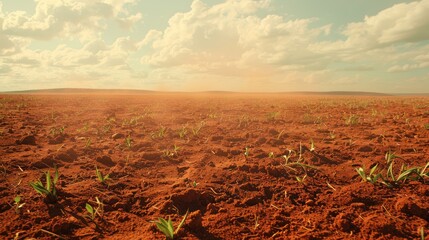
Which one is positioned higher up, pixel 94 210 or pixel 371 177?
pixel 371 177

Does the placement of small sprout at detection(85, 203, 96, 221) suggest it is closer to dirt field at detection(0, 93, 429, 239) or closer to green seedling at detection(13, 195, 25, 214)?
dirt field at detection(0, 93, 429, 239)

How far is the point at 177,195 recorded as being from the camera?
2.32m

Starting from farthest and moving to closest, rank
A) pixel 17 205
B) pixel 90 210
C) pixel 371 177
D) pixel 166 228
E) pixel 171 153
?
pixel 171 153, pixel 371 177, pixel 17 205, pixel 90 210, pixel 166 228

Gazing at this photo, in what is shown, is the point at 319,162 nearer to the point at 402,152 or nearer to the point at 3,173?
the point at 402,152

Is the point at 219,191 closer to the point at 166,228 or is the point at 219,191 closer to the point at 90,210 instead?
the point at 166,228

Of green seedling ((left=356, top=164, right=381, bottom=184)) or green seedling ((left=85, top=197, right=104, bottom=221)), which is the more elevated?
green seedling ((left=356, top=164, right=381, bottom=184))

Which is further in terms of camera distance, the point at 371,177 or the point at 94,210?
the point at 371,177

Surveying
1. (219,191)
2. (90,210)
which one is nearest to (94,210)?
(90,210)

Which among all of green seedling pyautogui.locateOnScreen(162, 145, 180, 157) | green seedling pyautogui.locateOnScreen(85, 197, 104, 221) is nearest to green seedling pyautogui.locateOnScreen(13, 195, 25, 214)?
green seedling pyautogui.locateOnScreen(85, 197, 104, 221)

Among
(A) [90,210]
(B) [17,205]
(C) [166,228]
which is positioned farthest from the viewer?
(B) [17,205]

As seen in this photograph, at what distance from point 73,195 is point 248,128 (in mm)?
3947

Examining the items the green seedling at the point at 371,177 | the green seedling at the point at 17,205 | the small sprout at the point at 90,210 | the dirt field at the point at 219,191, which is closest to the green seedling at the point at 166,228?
the dirt field at the point at 219,191

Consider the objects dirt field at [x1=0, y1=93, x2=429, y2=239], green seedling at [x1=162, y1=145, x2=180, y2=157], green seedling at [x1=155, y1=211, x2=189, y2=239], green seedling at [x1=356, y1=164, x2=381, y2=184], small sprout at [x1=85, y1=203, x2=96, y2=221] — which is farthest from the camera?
green seedling at [x1=162, y1=145, x2=180, y2=157]

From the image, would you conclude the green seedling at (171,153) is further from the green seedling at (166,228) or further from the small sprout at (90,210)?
the green seedling at (166,228)
